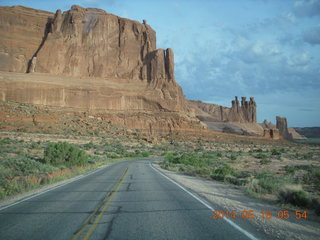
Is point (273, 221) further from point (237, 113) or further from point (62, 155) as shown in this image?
point (237, 113)

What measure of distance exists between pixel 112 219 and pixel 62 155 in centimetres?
1667

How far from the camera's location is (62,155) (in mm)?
21812

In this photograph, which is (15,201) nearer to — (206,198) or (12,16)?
(206,198)

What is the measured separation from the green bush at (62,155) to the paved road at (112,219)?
40.6ft

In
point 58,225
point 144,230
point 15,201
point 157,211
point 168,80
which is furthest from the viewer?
point 168,80

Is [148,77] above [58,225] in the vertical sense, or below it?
above

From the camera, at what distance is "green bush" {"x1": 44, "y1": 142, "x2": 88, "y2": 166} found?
21.3 meters

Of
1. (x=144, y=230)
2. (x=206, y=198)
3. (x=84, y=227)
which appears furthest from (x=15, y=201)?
(x=206, y=198)

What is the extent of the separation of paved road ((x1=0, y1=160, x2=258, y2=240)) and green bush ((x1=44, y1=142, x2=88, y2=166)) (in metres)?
12.4

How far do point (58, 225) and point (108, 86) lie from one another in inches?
3327

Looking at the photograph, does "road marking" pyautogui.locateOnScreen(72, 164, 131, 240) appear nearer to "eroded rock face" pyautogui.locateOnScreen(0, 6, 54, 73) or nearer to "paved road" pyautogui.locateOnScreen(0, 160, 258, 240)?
"paved road" pyautogui.locateOnScreen(0, 160, 258, 240)

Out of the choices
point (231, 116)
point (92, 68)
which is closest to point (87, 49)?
point (92, 68)

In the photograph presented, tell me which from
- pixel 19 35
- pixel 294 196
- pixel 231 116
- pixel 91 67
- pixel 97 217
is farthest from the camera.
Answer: pixel 231 116

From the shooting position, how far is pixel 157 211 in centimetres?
730
